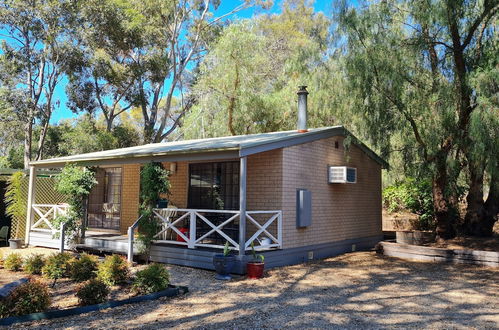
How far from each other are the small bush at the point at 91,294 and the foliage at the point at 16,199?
793cm

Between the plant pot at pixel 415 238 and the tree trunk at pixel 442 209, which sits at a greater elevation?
the tree trunk at pixel 442 209

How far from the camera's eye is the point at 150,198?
888 cm

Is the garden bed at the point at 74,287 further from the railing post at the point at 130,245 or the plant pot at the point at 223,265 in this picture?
the plant pot at the point at 223,265

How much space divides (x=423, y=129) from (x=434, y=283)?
3914mm

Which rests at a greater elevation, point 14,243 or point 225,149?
point 225,149

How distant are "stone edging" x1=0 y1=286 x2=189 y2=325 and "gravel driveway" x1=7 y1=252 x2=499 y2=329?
0.09m

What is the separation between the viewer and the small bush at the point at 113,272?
21.7ft

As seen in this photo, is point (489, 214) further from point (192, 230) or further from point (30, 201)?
point (30, 201)

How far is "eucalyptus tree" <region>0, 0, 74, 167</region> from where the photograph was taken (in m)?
19.9

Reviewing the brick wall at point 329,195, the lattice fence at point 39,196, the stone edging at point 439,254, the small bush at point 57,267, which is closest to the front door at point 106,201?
the lattice fence at point 39,196

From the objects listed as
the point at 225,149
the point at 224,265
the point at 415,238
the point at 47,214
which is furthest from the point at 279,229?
the point at 47,214

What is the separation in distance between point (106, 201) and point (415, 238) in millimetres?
9143

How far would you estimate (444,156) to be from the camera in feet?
32.1

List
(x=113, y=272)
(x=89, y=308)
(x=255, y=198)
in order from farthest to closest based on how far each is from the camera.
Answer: (x=255, y=198)
(x=113, y=272)
(x=89, y=308)
